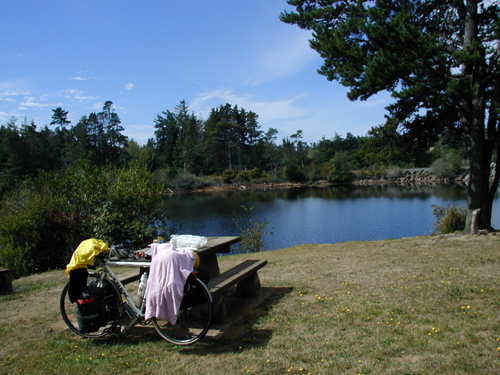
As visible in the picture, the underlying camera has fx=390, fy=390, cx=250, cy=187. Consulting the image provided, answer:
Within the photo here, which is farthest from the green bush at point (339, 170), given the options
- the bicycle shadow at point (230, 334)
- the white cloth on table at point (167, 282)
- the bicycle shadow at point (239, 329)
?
the white cloth on table at point (167, 282)

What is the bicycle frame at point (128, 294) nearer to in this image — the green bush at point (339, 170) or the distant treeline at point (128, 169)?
the distant treeline at point (128, 169)

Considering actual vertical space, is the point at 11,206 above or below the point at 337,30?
below

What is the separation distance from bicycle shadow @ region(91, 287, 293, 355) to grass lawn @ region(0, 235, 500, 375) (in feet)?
0.04

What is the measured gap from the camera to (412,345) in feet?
12.0

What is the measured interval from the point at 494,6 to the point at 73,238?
14.2 metres

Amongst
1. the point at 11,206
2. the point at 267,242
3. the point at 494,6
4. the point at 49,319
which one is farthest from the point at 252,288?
the point at 267,242

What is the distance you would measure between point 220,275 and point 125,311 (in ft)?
4.28

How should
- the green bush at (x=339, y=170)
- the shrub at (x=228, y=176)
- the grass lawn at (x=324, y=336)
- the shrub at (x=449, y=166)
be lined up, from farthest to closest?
the shrub at (x=228, y=176)
the green bush at (x=339, y=170)
the shrub at (x=449, y=166)
the grass lawn at (x=324, y=336)

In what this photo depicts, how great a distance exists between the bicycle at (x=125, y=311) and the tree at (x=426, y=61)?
331 inches

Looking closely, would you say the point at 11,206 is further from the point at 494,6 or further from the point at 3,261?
the point at 494,6

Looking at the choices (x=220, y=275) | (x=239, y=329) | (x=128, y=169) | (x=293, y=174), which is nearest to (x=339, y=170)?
(x=293, y=174)

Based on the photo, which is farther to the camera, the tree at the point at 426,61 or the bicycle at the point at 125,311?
the tree at the point at 426,61

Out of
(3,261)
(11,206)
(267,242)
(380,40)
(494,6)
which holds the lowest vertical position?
(267,242)

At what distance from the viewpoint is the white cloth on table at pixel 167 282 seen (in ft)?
12.7
